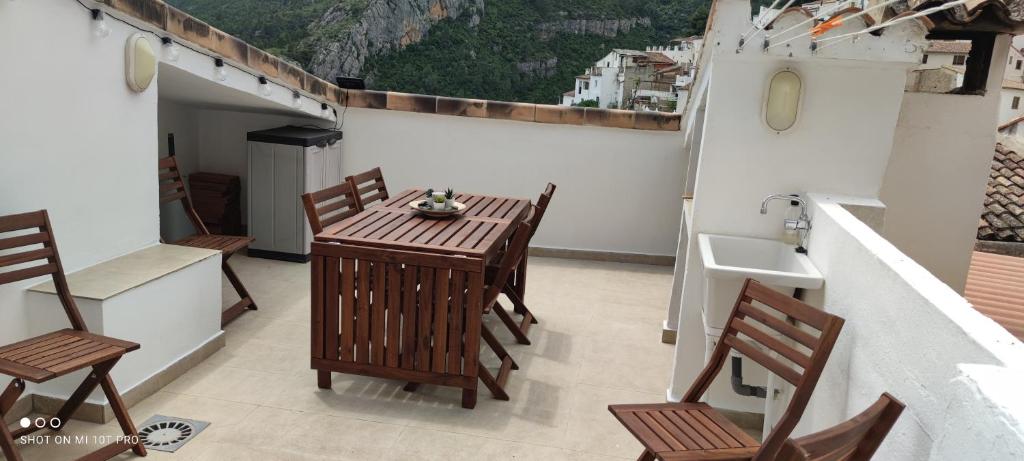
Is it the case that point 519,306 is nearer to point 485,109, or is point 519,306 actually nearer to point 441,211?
point 441,211

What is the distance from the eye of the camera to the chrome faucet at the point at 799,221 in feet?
11.0

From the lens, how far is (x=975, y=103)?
13.8 ft

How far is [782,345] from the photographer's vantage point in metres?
2.56

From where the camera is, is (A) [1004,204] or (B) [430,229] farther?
(A) [1004,204]

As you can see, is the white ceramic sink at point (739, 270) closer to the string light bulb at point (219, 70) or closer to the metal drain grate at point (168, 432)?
the metal drain grate at point (168, 432)

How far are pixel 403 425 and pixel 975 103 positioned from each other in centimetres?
362

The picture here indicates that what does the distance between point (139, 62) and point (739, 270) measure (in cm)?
316

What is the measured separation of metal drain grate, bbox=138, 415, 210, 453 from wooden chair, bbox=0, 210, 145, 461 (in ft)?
0.34

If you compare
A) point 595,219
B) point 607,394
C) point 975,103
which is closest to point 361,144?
point 595,219

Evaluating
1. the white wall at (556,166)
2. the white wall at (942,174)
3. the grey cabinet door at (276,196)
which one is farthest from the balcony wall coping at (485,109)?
the white wall at (942,174)

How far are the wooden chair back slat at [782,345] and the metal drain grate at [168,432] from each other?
2.12m

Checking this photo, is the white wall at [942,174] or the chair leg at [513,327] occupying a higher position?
the white wall at [942,174]

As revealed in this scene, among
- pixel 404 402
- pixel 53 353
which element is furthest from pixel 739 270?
pixel 53 353

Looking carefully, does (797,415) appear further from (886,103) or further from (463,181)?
(463,181)
